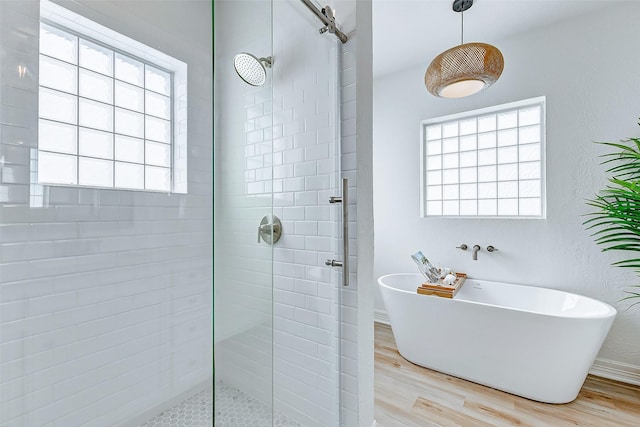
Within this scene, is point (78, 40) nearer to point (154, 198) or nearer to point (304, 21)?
point (154, 198)

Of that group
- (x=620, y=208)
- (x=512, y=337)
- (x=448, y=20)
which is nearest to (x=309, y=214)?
(x=512, y=337)

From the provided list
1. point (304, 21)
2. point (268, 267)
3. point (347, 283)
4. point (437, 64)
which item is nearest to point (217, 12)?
point (304, 21)

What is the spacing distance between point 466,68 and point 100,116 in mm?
2127

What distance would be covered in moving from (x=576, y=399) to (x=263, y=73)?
257 cm

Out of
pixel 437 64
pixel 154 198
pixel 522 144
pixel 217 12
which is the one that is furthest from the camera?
pixel 522 144

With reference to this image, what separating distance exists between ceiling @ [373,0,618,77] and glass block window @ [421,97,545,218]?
1.97ft

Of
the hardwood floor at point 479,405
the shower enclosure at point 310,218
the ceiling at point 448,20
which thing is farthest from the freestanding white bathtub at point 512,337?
the ceiling at point 448,20

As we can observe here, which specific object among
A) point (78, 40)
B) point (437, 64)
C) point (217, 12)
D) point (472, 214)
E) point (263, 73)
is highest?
point (437, 64)

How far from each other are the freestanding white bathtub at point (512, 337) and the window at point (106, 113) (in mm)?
1867

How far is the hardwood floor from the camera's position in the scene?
1644mm

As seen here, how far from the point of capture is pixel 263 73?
969 millimetres

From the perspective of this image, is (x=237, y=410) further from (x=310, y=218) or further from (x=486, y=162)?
(x=486, y=162)

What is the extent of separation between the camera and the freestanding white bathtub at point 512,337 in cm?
171

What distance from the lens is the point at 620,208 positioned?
1685 millimetres
